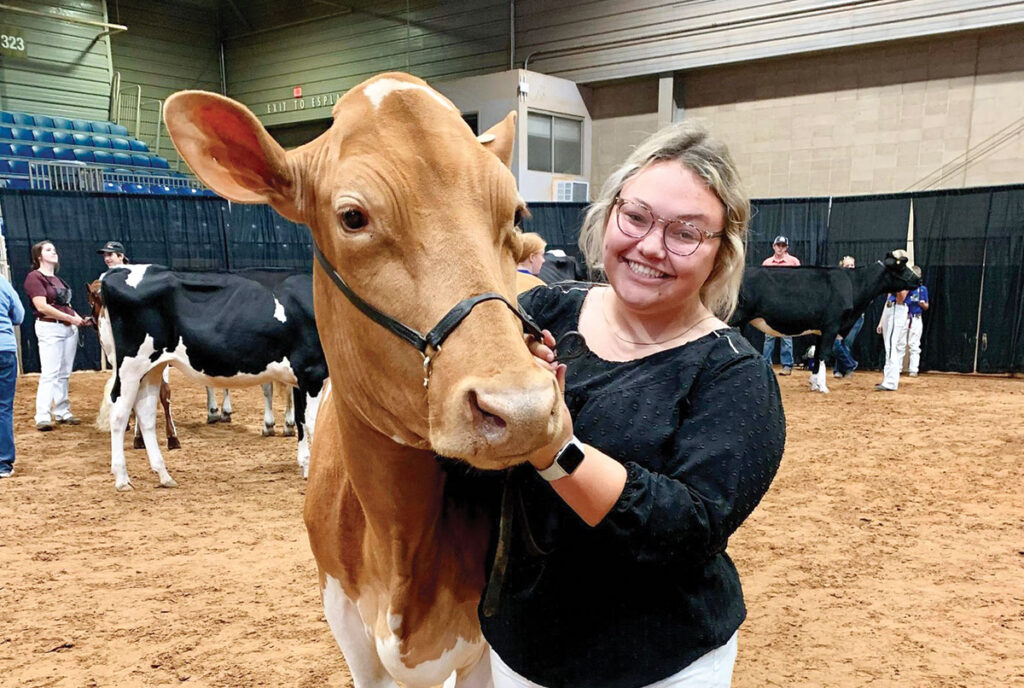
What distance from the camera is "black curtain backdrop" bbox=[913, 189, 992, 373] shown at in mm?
10781

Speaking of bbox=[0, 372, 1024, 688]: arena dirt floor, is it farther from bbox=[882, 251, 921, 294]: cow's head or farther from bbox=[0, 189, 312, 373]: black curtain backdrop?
bbox=[0, 189, 312, 373]: black curtain backdrop

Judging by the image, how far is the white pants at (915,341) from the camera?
1023cm

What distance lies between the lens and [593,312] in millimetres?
1445

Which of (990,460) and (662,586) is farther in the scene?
(990,460)

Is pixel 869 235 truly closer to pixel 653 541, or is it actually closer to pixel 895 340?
pixel 895 340

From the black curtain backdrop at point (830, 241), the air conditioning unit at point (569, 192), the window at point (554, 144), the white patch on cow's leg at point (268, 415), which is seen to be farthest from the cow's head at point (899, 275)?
the white patch on cow's leg at point (268, 415)

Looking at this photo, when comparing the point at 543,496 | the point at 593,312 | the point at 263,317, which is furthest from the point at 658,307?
the point at 263,317

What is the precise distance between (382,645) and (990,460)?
21.1ft

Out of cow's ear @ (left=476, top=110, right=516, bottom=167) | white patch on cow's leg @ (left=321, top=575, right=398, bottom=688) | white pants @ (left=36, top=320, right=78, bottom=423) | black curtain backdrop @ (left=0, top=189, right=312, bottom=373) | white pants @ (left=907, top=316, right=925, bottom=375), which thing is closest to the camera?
cow's ear @ (left=476, top=110, right=516, bottom=167)

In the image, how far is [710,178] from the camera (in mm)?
1237

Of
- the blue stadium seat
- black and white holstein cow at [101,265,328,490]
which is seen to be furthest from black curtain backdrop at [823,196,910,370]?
the blue stadium seat

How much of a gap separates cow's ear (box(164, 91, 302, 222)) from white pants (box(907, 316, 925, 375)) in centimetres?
1106

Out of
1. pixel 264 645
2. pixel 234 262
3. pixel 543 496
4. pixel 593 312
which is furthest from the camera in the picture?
pixel 234 262

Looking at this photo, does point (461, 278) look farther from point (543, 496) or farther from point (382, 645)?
point (382, 645)
